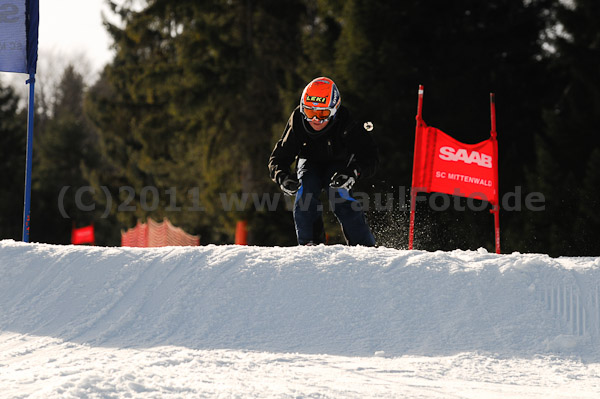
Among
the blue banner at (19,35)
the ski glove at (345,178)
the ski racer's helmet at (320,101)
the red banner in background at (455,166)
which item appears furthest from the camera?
the red banner in background at (455,166)

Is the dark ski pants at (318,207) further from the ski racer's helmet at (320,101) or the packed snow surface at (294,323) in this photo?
the packed snow surface at (294,323)

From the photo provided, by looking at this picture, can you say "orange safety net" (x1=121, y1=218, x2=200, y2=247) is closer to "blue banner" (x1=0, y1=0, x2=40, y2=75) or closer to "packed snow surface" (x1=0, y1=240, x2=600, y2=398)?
"blue banner" (x1=0, y1=0, x2=40, y2=75)

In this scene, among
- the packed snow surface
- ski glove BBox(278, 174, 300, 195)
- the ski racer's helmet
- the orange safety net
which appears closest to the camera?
the packed snow surface

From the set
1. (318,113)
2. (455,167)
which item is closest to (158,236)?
(455,167)

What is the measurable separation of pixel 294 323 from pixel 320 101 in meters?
2.21

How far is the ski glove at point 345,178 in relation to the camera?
568 cm

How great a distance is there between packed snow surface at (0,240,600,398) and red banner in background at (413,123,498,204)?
12.0ft

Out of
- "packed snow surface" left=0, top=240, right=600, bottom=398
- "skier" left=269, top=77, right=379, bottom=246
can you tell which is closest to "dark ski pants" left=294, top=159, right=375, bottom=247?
"skier" left=269, top=77, right=379, bottom=246

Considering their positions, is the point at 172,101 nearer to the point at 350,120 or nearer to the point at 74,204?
the point at 350,120

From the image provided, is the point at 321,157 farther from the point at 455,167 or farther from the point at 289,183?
the point at 455,167

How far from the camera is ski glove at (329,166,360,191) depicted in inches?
224

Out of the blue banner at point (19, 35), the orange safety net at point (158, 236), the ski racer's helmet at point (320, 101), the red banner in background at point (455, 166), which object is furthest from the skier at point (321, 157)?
the orange safety net at point (158, 236)

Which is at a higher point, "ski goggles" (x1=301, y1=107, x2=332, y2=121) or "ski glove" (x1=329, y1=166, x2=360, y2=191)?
"ski goggles" (x1=301, y1=107, x2=332, y2=121)

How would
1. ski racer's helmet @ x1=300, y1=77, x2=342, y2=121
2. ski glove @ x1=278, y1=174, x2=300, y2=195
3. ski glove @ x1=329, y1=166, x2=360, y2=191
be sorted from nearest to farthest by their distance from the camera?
ski glove @ x1=329, y1=166, x2=360, y2=191, ski racer's helmet @ x1=300, y1=77, x2=342, y2=121, ski glove @ x1=278, y1=174, x2=300, y2=195
